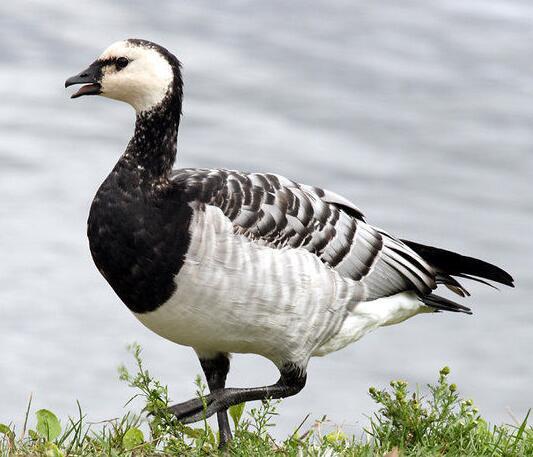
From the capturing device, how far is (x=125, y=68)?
15.6ft

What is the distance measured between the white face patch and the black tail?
1.67 metres

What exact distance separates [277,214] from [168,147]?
1.94ft

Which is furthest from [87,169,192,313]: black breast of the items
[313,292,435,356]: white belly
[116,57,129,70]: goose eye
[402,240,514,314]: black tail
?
[402,240,514,314]: black tail

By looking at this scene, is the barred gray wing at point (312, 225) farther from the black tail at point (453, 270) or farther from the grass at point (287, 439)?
the grass at point (287, 439)

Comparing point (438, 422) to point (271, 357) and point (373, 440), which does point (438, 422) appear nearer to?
point (373, 440)

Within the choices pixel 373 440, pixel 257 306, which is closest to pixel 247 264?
pixel 257 306

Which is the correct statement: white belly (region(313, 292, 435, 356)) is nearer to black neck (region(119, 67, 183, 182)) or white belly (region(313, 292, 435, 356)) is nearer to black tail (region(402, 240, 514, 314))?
black tail (region(402, 240, 514, 314))

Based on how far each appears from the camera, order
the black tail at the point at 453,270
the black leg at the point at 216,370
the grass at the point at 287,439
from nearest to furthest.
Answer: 1. the grass at the point at 287,439
2. the black leg at the point at 216,370
3. the black tail at the point at 453,270

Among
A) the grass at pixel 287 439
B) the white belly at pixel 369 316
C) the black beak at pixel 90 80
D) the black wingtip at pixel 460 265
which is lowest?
the grass at pixel 287 439

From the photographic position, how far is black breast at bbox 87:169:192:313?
450 centimetres

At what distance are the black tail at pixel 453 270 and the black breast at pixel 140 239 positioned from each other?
156 cm

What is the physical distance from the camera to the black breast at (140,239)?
450 centimetres

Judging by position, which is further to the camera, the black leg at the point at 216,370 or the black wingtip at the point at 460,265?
the black wingtip at the point at 460,265

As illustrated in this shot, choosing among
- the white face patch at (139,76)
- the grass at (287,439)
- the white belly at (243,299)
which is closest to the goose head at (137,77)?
the white face patch at (139,76)
